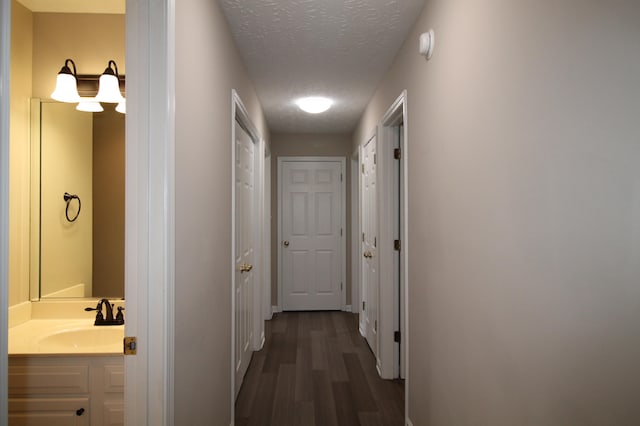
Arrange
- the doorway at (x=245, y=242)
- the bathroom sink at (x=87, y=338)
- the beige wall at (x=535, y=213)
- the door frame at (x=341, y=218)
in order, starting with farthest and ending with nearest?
the door frame at (x=341, y=218) < the doorway at (x=245, y=242) < the bathroom sink at (x=87, y=338) < the beige wall at (x=535, y=213)

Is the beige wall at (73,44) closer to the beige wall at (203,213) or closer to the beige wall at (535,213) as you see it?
the beige wall at (203,213)

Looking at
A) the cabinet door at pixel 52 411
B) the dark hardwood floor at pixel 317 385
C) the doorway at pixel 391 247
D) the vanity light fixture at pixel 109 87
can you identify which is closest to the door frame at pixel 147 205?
the cabinet door at pixel 52 411

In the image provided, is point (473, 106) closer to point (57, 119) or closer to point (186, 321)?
point (186, 321)

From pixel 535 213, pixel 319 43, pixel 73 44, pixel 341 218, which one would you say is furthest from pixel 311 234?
pixel 535 213

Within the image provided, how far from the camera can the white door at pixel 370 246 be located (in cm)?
378

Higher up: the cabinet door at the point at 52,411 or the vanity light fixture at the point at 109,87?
the vanity light fixture at the point at 109,87

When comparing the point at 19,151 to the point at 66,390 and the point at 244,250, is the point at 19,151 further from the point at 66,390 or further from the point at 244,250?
the point at 244,250

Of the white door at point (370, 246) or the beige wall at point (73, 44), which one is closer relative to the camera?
the beige wall at point (73, 44)

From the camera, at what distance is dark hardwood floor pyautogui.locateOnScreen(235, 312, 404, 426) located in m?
2.71

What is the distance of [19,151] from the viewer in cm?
200

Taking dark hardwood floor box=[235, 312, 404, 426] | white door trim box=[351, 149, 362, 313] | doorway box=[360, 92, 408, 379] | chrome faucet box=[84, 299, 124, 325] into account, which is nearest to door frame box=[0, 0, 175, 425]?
chrome faucet box=[84, 299, 124, 325]

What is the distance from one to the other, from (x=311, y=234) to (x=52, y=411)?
4151 mm

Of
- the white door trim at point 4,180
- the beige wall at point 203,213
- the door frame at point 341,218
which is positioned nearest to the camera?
the white door trim at point 4,180

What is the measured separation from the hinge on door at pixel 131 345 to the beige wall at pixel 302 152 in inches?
168
